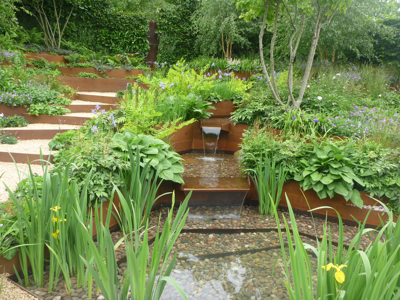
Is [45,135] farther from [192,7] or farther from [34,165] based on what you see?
[192,7]

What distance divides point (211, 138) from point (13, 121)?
3450 mm

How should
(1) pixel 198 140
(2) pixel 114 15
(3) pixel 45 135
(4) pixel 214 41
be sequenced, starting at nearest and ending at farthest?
(3) pixel 45 135
(1) pixel 198 140
(4) pixel 214 41
(2) pixel 114 15

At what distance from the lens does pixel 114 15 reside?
39.2ft

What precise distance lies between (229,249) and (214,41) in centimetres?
948

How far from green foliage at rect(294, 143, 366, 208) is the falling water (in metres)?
2.26

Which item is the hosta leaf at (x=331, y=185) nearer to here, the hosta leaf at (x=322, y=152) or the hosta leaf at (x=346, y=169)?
the hosta leaf at (x=346, y=169)

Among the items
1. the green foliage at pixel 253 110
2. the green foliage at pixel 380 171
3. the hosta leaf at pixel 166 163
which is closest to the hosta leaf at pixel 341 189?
the green foliage at pixel 380 171

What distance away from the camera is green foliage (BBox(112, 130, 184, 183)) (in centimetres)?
316

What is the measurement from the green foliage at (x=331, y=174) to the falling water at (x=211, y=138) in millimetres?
2264

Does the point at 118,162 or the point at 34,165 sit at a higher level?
the point at 118,162

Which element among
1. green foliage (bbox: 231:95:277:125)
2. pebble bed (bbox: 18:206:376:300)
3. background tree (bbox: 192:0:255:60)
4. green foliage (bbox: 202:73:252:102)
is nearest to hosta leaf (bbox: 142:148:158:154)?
pebble bed (bbox: 18:206:376:300)

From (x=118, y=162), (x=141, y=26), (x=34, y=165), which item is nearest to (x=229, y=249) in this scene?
(x=118, y=162)

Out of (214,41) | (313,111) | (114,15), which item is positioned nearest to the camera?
(313,111)

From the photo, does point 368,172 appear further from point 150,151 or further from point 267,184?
point 150,151
